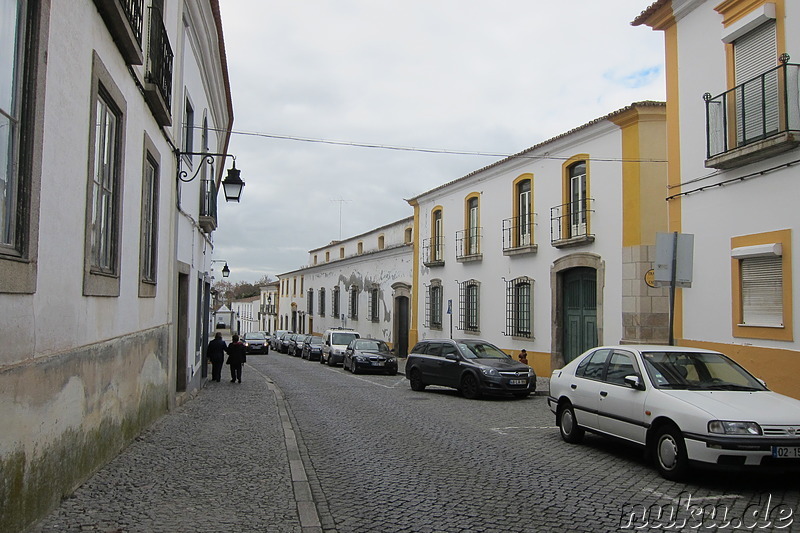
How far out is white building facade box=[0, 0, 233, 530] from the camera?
436cm

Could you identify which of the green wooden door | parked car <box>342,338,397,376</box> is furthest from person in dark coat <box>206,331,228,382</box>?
the green wooden door

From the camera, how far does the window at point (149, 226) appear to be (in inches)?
346

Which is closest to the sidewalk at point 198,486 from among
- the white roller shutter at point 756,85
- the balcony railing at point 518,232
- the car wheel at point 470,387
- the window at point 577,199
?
the car wheel at point 470,387

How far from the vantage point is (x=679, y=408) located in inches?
270

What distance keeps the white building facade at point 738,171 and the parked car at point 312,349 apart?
892 inches

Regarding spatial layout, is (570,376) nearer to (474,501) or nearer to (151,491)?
(474,501)

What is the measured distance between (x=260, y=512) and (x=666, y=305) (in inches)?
498

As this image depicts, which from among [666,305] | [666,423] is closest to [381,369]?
[666,305]

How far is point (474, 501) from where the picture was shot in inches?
241

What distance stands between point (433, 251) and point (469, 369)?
12.5 m

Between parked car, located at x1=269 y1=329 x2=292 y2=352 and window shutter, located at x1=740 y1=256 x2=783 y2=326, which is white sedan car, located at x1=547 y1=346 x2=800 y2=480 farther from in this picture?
parked car, located at x1=269 y1=329 x2=292 y2=352

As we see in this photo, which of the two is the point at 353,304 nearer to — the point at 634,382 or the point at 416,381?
the point at 416,381

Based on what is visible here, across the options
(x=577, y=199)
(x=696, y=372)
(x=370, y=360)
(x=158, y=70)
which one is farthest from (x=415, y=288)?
(x=696, y=372)

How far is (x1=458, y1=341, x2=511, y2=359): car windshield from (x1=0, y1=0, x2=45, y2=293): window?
12.3m
